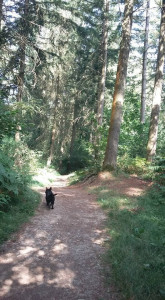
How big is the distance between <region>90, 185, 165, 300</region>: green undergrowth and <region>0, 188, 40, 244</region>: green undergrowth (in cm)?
234

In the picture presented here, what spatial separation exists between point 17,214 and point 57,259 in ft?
7.92

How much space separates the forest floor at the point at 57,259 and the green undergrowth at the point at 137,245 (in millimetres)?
238

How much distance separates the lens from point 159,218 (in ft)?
20.9

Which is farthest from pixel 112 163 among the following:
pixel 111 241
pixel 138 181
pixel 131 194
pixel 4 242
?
pixel 4 242

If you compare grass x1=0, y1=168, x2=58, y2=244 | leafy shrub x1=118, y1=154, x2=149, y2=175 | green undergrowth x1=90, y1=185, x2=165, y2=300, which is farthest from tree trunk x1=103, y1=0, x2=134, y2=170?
grass x1=0, y1=168, x2=58, y2=244

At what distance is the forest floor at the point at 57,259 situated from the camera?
3.47m

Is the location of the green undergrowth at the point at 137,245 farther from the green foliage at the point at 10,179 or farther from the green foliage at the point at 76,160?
the green foliage at the point at 76,160

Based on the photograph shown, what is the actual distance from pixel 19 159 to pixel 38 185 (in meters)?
1.84

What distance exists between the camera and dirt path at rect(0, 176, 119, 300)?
346 centimetres

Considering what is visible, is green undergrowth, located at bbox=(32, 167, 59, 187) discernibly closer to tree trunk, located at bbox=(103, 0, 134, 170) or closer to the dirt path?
tree trunk, located at bbox=(103, 0, 134, 170)

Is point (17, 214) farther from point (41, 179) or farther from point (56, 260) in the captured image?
point (41, 179)

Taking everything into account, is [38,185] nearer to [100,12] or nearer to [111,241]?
[111,241]

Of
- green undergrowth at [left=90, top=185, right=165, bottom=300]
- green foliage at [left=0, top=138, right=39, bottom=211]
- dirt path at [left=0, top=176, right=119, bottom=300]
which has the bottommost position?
dirt path at [left=0, top=176, right=119, bottom=300]

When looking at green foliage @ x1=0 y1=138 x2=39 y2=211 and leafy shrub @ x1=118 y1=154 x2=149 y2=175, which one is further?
leafy shrub @ x1=118 y1=154 x2=149 y2=175
